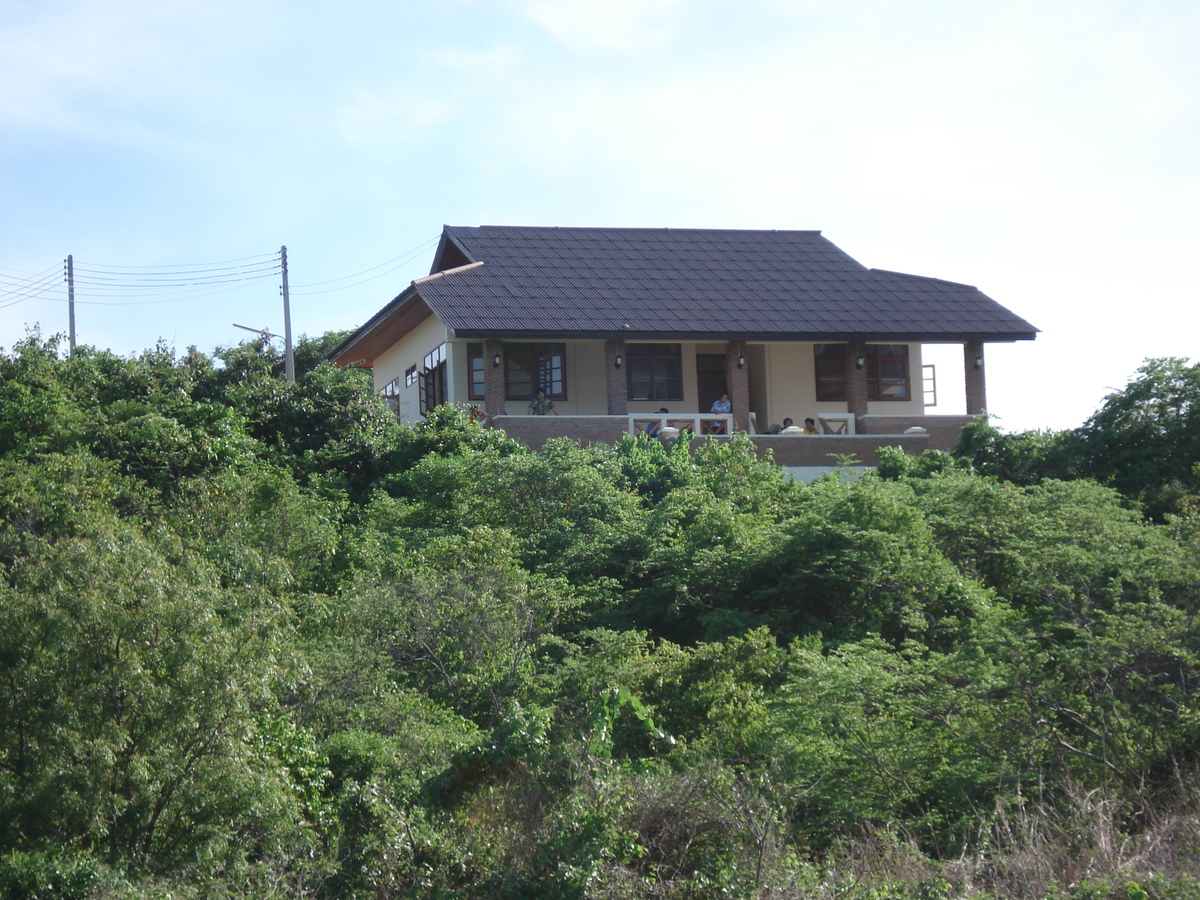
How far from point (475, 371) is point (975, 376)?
35.3 ft

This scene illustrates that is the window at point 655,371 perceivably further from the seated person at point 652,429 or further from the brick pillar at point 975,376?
the brick pillar at point 975,376

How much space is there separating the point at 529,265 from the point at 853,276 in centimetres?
773

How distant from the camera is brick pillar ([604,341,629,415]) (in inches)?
1023

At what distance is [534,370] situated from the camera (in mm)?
28047

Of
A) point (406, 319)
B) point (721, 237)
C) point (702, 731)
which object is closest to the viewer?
point (702, 731)

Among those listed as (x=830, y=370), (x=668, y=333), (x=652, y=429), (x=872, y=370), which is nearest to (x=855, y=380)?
(x=830, y=370)

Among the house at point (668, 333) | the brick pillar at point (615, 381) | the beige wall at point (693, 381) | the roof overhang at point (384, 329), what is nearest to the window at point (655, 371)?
the house at point (668, 333)

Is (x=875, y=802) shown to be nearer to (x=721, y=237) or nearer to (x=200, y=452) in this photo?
(x=200, y=452)

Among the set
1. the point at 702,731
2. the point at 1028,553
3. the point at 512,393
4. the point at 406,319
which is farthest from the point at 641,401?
the point at 702,731

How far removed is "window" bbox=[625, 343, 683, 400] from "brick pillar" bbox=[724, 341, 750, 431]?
1538 millimetres

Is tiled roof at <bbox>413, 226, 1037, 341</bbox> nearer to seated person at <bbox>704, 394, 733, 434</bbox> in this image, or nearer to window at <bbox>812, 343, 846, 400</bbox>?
window at <bbox>812, 343, 846, 400</bbox>

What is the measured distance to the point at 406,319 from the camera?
97.7 feet

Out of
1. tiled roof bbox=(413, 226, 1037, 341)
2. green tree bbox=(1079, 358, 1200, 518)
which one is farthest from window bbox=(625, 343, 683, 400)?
green tree bbox=(1079, 358, 1200, 518)

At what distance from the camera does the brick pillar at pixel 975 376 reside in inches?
1102
